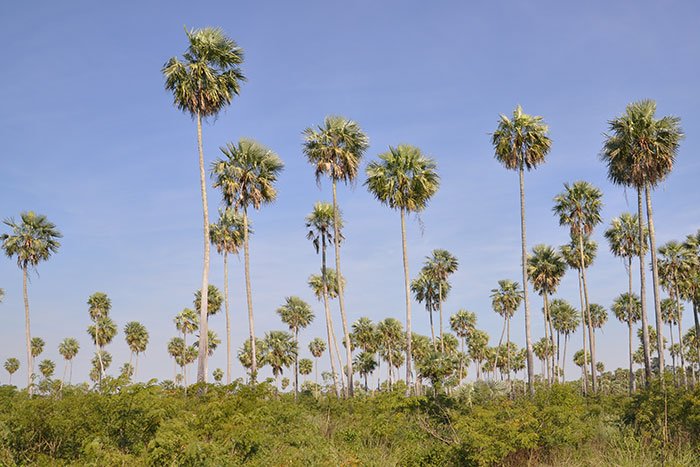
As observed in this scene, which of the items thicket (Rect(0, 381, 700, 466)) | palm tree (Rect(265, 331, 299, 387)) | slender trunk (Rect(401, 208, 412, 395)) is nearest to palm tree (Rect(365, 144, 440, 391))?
slender trunk (Rect(401, 208, 412, 395))

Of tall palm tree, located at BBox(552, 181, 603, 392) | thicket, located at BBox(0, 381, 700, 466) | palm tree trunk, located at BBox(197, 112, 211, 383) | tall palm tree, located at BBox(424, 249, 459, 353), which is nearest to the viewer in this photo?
thicket, located at BBox(0, 381, 700, 466)

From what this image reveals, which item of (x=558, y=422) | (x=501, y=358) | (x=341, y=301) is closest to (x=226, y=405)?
(x=558, y=422)

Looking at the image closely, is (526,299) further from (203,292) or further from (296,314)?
(296,314)

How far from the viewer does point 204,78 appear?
30031 mm

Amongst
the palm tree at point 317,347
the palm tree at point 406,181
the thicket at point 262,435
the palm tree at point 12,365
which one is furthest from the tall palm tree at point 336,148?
the palm tree at point 12,365

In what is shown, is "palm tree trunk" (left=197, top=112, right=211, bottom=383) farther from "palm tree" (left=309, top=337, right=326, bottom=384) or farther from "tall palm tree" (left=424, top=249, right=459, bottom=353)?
"palm tree" (left=309, top=337, right=326, bottom=384)

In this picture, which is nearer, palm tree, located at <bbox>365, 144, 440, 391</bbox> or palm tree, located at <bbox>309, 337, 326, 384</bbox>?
palm tree, located at <bbox>365, 144, 440, 391</bbox>

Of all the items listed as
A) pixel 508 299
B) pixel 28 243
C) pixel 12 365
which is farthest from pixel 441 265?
pixel 12 365

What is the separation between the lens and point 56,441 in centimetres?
1413

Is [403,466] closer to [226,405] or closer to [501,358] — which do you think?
[226,405]

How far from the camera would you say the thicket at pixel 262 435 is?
1292cm

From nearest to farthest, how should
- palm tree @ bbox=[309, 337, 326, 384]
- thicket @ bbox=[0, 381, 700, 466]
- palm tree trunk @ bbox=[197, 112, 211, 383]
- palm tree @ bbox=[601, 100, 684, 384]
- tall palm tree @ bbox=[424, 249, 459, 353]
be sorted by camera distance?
thicket @ bbox=[0, 381, 700, 466], palm tree trunk @ bbox=[197, 112, 211, 383], palm tree @ bbox=[601, 100, 684, 384], tall palm tree @ bbox=[424, 249, 459, 353], palm tree @ bbox=[309, 337, 326, 384]

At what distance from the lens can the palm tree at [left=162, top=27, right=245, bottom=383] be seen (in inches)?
1166

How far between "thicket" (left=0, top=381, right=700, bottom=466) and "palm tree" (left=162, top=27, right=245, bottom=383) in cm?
1421
